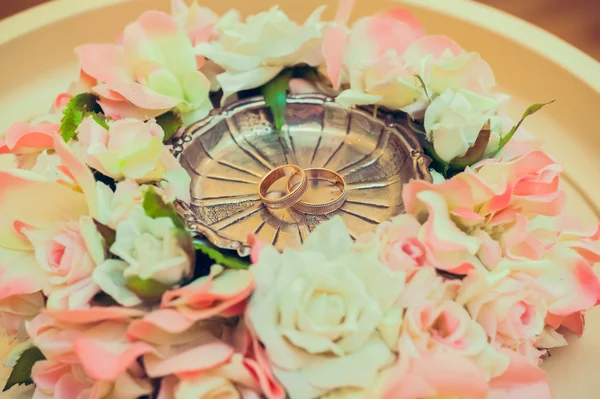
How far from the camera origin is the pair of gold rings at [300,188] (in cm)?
59

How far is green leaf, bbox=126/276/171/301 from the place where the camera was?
43 centimetres

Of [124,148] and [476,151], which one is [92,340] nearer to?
[124,148]

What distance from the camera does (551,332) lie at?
549mm

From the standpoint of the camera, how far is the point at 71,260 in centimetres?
46

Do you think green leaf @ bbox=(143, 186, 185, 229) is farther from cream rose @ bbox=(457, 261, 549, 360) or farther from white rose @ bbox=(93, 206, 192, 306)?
cream rose @ bbox=(457, 261, 549, 360)

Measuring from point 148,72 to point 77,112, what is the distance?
0.27 feet

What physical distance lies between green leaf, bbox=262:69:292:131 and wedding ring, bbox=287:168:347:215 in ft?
0.26

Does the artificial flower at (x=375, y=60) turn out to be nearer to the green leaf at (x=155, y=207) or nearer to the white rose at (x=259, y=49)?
the white rose at (x=259, y=49)

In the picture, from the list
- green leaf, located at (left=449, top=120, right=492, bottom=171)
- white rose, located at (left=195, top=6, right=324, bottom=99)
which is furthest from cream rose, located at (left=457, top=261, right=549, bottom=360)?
white rose, located at (left=195, top=6, right=324, bottom=99)

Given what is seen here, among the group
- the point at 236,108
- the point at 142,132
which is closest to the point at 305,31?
the point at 236,108

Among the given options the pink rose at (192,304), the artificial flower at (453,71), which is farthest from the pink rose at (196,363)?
the artificial flower at (453,71)

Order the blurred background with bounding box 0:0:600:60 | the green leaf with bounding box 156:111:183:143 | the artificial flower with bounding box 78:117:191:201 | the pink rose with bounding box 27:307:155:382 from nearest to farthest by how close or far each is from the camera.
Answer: the pink rose with bounding box 27:307:155:382 < the artificial flower with bounding box 78:117:191:201 < the green leaf with bounding box 156:111:183:143 < the blurred background with bounding box 0:0:600:60

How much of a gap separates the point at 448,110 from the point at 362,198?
122 mm

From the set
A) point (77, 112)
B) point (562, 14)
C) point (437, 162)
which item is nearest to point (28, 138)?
point (77, 112)
